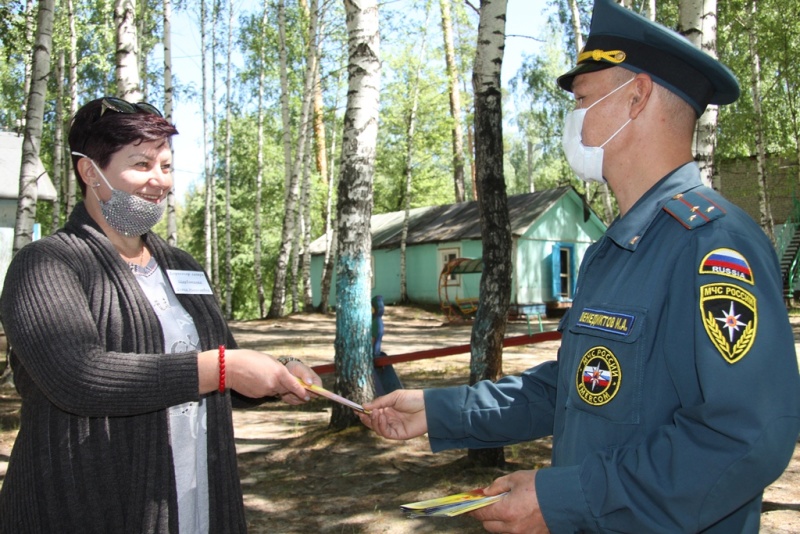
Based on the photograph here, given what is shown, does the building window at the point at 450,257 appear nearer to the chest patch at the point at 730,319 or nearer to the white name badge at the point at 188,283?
the white name badge at the point at 188,283

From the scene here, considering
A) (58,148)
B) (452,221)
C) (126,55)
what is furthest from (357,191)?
(452,221)

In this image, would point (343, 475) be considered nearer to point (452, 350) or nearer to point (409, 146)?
point (452, 350)

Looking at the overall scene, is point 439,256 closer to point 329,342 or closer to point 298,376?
point 329,342

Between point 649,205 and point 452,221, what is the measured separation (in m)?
25.4

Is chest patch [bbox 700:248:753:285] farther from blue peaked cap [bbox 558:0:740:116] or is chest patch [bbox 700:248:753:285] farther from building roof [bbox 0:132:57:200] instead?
building roof [bbox 0:132:57:200]

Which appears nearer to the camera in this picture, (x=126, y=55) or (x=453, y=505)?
(x=453, y=505)

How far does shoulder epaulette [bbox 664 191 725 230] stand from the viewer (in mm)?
1500

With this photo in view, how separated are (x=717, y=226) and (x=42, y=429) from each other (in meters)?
1.93

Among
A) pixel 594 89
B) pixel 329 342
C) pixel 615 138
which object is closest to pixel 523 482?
pixel 615 138

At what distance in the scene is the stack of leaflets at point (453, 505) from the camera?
1579 mm

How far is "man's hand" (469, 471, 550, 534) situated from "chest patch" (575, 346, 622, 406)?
228mm

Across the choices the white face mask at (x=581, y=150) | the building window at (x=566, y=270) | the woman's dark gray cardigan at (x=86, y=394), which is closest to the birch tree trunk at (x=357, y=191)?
the woman's dark gray cardigan at (x=86, y=394)

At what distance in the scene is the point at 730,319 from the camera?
4.42 feet

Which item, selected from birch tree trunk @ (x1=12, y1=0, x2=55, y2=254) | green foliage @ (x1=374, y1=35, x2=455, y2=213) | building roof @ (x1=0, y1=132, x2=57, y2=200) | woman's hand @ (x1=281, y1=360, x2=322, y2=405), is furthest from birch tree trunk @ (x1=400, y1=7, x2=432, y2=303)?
woman's hand @ (x1=281, y1=360, x2=322, y2=405)
